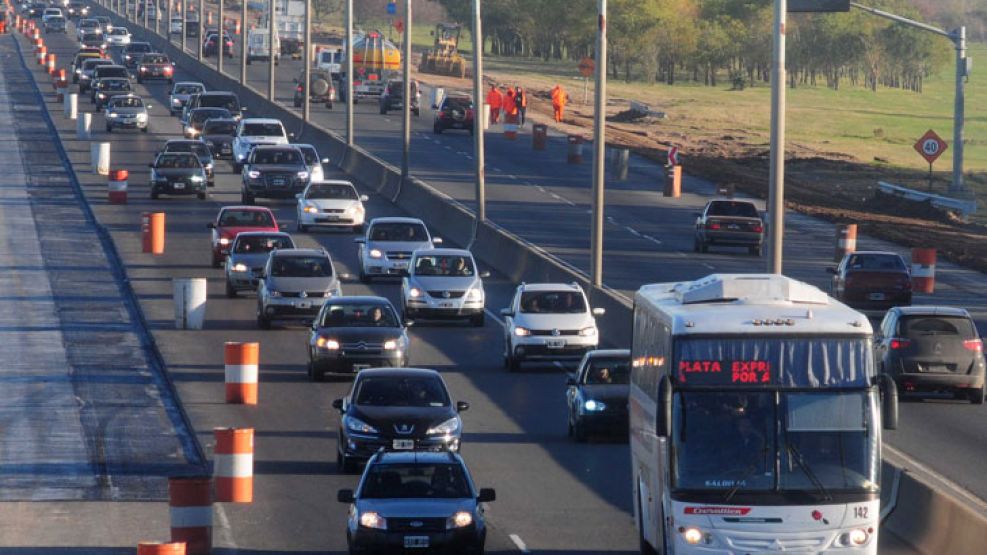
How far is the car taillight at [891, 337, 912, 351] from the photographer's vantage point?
30.5 meters

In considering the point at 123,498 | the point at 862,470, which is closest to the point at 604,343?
the point at 123,498

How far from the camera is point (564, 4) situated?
160875 millimetres

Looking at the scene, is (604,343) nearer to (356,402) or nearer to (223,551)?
(356,402)

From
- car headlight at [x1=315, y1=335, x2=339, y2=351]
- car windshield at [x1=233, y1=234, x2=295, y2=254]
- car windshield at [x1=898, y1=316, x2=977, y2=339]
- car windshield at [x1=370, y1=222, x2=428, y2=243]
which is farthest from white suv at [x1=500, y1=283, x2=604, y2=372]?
car windshield at [x1=370, y1=222, x2=428, y2=243]

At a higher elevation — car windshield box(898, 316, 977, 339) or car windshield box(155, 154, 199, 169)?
car windshield box(155, 154, 199, 169)

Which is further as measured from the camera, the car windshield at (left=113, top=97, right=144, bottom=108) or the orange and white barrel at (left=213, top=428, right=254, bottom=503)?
the car windshield at (left=113, top=97, right=144, bottom=108)

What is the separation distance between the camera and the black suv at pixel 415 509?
18531 mm

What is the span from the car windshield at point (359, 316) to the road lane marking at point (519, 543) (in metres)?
11.7

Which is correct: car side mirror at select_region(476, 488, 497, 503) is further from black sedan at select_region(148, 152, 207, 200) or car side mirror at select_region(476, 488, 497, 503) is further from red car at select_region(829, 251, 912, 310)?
black sedan at select_region(148, 152, 207, 200)

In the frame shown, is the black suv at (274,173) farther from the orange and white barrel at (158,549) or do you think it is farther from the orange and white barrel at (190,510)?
the orange and white barrel at (158,549)

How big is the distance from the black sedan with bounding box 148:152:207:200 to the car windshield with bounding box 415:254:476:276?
21.3m

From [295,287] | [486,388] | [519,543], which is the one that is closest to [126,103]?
[295,287]

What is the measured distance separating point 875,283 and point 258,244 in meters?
13.2

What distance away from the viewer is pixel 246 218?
47062 mm
